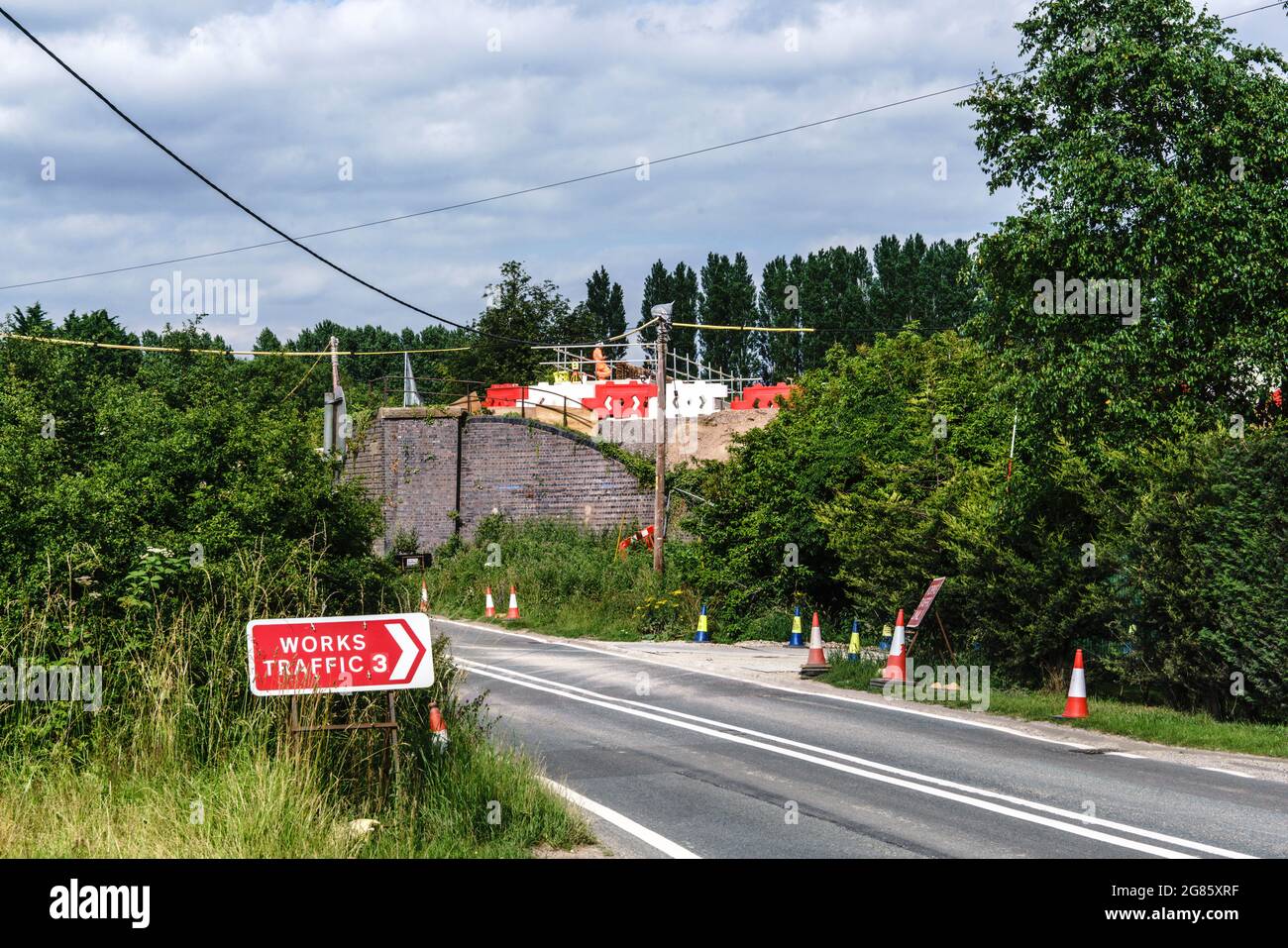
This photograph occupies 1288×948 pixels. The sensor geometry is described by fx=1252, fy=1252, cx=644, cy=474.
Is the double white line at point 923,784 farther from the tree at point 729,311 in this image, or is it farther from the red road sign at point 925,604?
the tree at point 729,311

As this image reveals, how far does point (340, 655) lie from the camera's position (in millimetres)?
7711

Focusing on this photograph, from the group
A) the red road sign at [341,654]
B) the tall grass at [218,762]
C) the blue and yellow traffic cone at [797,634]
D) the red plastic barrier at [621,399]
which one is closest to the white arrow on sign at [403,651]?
the red road sign at [341,654]

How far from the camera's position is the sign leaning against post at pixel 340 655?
7688 mm

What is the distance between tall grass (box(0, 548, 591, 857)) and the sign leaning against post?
0.47 metres

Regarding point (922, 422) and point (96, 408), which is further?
point (922, 422)

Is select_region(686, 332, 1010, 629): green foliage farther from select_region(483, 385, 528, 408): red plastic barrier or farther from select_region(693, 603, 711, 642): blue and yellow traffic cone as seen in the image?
select_region(483, 385, 528, 408): red plastic barrier

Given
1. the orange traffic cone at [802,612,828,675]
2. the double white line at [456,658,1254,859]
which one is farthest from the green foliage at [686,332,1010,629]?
the double white line at [456,658,1254,859]

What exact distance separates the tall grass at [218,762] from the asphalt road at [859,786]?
44.0 inches

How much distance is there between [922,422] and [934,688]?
24.0 feet

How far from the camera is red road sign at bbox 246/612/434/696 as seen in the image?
303 inches

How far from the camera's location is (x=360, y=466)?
45.3 meters
